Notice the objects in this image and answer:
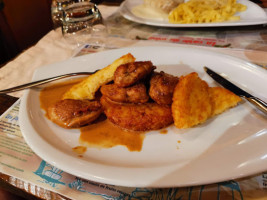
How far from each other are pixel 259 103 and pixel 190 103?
38 cm

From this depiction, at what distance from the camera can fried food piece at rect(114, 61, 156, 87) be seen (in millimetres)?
1256

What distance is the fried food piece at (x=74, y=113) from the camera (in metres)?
1.22

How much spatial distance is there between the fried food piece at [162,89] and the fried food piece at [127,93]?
0.05m

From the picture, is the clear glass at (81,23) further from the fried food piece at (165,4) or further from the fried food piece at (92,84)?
the fried food piece at (92,84)

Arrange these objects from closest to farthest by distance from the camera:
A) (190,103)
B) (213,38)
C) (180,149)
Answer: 1. (180,149)
2. (190,103)
3. (213,38)

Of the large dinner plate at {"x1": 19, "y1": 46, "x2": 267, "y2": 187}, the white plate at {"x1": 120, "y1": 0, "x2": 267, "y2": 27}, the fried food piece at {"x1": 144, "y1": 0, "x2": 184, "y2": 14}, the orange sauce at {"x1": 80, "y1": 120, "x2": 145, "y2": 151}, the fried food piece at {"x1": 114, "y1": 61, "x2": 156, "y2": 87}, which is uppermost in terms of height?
the fried food piece at {"x1": 144, "y1": 0, "x2": 184, "y2": 14}

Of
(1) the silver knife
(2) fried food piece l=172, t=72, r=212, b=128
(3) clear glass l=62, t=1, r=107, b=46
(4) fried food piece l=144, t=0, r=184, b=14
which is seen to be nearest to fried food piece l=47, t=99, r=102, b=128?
(2) fried food piece l=172, t=72, r=212, b=128

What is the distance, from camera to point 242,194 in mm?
902

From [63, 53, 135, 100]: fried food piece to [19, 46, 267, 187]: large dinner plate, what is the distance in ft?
0.75

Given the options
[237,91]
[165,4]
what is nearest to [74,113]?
[237,91]

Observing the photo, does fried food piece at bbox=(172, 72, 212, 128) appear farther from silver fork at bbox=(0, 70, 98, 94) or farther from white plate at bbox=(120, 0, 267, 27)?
white plate at bbox=(120, 0, 267, 27)

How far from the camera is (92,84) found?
1395 mm

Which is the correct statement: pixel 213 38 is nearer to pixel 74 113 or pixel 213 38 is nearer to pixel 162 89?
pixel 162 89

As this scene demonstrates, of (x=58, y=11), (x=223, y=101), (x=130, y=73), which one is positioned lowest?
(x=223, y=101)
